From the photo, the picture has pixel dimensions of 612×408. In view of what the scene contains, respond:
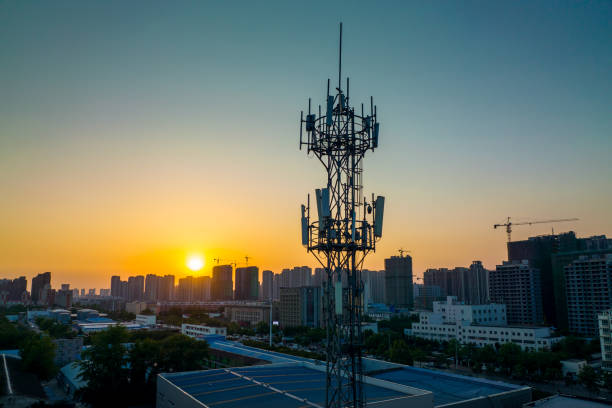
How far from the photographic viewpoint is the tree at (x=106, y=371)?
23344 millimetres

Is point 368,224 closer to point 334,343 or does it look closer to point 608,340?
point 334,343

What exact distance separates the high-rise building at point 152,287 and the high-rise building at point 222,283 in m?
27.9

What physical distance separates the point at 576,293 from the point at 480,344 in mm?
21819

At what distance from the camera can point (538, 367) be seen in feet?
109

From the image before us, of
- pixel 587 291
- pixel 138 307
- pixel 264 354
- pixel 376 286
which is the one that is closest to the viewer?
pixel 264 354

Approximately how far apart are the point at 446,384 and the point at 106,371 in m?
19.7

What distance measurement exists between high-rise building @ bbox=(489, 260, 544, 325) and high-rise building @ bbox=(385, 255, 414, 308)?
4241cm

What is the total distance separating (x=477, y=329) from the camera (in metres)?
48.8

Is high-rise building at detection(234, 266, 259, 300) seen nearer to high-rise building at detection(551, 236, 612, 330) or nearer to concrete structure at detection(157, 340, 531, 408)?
high-rise building at detection(551, 236, 612, 330)

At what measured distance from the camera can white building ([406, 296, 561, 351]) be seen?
43.6 metres

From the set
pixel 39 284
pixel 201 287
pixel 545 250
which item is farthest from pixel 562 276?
pixel 39 284

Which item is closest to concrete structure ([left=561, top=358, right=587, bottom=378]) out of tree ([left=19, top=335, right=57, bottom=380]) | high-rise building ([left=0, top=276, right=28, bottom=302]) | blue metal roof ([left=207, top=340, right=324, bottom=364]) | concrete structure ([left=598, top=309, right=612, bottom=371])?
concrete structure ([left=598, top=309, right=612, bottom=371])

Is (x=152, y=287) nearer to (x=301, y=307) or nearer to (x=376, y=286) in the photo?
(x=376, y=286)

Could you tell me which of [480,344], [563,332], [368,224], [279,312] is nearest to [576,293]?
[563,332]
